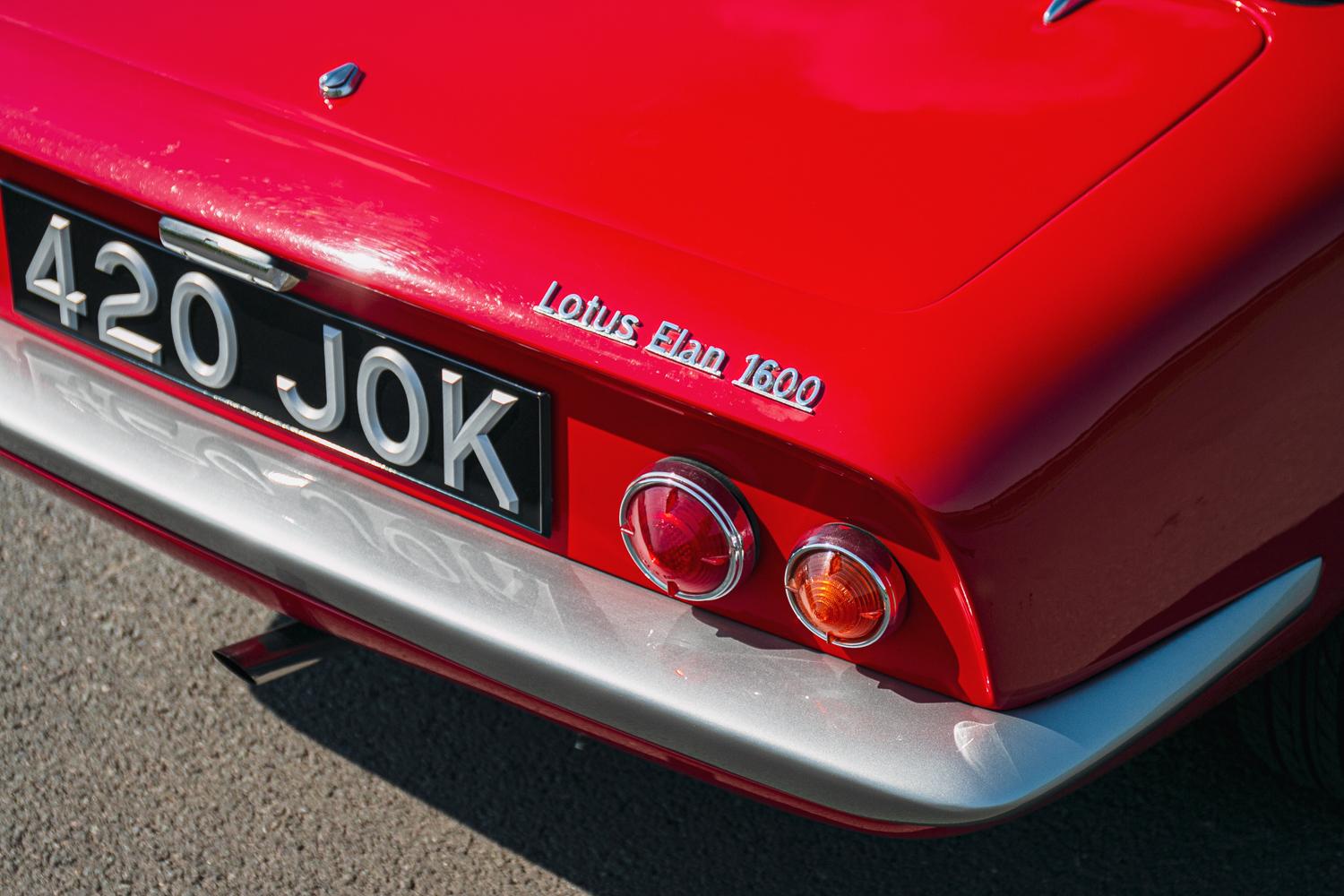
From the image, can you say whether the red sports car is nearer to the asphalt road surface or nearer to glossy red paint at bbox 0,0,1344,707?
glossy red paint at bbox 0,0,1344,707

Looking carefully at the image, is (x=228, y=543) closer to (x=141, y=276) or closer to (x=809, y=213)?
(x=141, y=276)

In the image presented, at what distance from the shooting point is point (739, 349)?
175cm

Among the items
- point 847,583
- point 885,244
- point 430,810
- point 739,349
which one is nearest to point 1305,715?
point 847,583

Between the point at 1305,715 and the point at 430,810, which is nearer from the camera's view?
the point at 1305,715

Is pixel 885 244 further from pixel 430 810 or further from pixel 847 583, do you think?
pixel 430 810

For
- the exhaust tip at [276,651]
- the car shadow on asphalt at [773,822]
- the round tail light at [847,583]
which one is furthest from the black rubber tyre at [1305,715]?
the exhaust tip at [276,651]

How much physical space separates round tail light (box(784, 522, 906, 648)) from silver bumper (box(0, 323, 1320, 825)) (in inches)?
3.0

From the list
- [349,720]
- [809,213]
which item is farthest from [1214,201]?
[349,720]

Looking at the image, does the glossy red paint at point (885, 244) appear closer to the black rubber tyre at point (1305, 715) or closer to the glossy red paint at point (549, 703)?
the glossy red paint at point (549, 703)

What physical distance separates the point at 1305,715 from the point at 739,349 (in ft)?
4.22

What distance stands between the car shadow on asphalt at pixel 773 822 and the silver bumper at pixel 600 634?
68 cm

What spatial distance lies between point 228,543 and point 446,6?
80 cm

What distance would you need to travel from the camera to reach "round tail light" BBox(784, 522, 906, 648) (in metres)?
1.77

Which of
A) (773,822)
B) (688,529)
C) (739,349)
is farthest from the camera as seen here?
(773,822)
